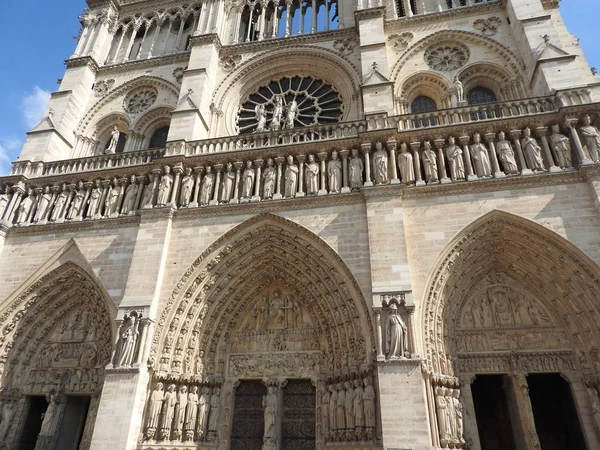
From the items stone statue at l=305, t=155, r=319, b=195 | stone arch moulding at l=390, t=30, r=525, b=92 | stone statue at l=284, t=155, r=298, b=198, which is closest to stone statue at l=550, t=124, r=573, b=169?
stone arch moulding at l=390, t=30, r=525, b=92

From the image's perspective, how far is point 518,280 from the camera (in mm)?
8102

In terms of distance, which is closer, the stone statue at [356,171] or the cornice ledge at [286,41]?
the stone statue at [356,171]

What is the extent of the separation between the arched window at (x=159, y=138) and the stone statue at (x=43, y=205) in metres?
3.21

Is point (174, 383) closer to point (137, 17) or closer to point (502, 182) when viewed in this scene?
point (502, 182)

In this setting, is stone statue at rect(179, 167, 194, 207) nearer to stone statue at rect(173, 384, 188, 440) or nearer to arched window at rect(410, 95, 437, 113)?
stone statue at rect(173, 384, 188, 440)

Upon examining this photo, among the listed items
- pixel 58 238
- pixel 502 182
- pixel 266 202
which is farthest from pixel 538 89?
pixel 58 238

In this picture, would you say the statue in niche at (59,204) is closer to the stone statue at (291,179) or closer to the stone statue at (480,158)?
the stone statue at (291,179)

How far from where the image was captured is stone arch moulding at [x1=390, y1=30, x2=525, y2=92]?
1084cm

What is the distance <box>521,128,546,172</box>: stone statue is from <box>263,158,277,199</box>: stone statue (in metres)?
5.17

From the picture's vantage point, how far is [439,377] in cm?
691

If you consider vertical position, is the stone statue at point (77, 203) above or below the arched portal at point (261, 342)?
above

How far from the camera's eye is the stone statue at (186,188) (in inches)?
368

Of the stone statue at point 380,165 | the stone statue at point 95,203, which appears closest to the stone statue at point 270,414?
the stone statue at point 380,165

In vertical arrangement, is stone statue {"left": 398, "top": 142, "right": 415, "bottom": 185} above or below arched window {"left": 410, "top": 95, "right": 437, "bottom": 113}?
below
